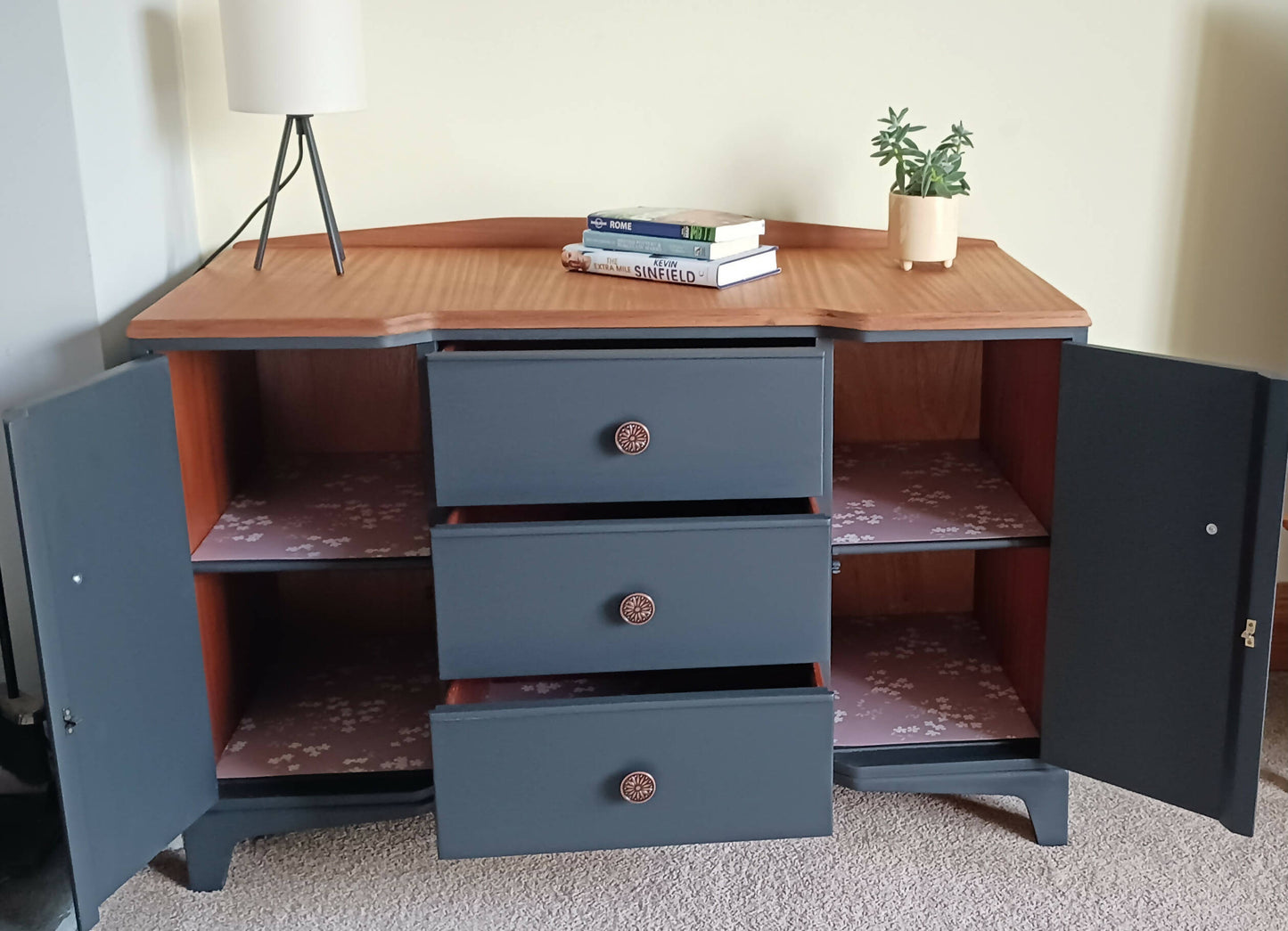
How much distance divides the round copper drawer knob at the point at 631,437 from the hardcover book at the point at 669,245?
0.90ft

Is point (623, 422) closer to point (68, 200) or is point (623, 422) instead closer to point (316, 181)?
point (316, 181)

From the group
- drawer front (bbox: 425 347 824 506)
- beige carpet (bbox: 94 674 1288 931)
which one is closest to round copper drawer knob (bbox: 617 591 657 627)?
drawer front (bbox: 425 347 824 506)

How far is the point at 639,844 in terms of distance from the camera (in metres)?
1.45

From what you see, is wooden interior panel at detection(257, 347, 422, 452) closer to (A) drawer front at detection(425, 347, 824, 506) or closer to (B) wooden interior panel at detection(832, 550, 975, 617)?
(A) drawer front at detection(425, 347, 824, 506)

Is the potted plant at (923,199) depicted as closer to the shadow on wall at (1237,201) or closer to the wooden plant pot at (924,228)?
the wooden plant pot at (924,228)

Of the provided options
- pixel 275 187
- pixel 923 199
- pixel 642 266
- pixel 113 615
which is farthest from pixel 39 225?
pixel 923 199

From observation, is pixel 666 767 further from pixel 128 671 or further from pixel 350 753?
pixel 128 671

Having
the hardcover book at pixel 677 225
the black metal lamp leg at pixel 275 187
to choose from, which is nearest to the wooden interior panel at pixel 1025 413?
the hardcover book at pixel 677 225

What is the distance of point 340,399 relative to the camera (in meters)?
1.82

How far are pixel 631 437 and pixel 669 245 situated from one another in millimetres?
303

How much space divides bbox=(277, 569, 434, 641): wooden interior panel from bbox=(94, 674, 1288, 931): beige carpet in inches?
13.1

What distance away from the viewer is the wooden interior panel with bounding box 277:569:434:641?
189cm

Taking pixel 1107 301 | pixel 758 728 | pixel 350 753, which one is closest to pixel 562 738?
pixel 758 728

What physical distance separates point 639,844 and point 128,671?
605 millimetres
